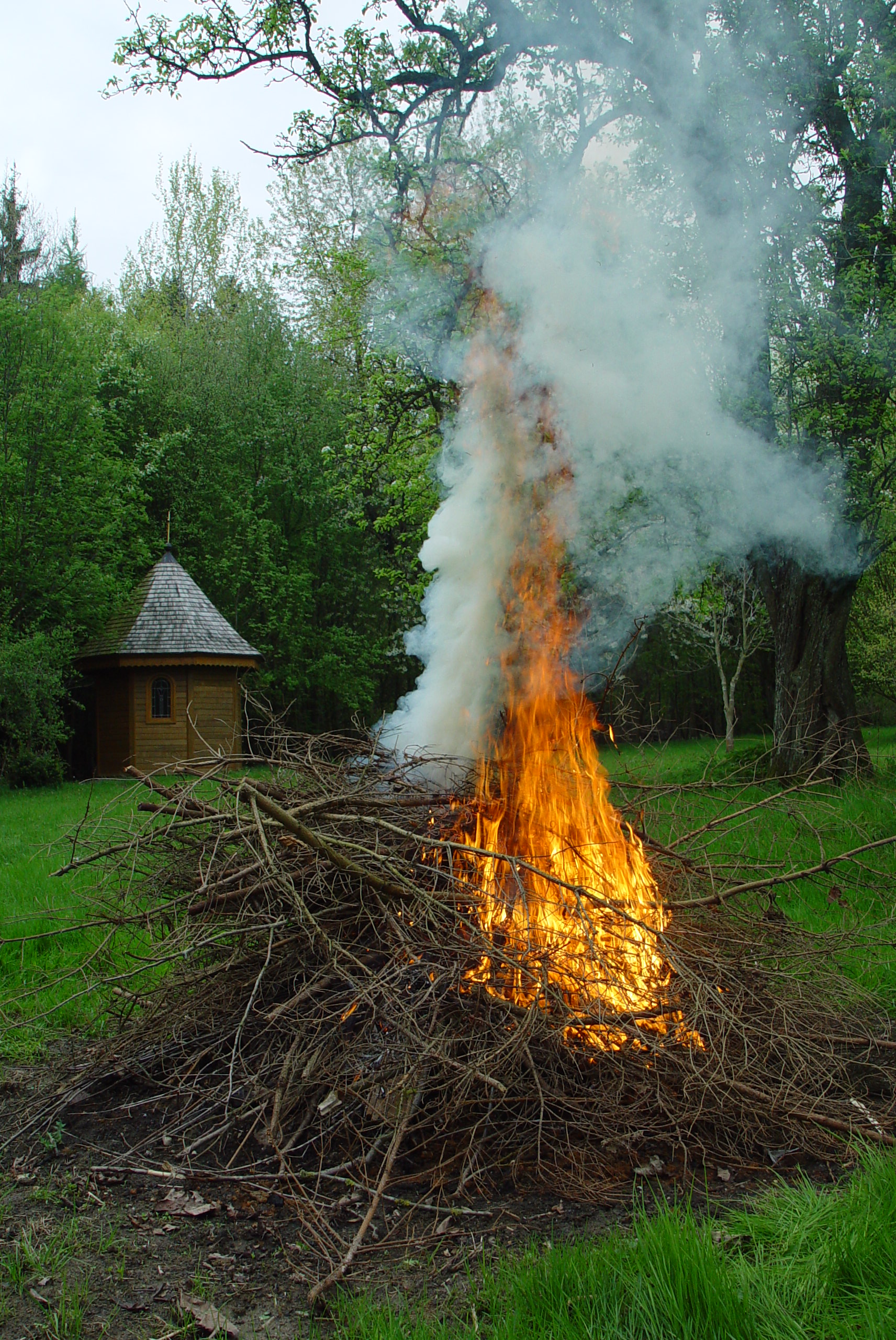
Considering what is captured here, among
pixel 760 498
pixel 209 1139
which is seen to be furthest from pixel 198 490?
pixel 209 1139

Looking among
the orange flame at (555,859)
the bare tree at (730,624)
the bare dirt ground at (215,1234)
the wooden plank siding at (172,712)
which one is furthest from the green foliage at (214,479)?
the bare dirt ground at (215,1234)

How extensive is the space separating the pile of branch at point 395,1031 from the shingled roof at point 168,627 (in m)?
16.9

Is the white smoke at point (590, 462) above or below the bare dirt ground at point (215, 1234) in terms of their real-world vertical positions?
above

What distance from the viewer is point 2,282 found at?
979 inches

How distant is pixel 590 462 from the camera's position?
6965 mm

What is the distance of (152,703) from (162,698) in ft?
0.87

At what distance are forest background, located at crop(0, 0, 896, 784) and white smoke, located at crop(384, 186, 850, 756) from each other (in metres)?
1.19

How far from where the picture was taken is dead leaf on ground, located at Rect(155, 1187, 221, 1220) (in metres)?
3.29

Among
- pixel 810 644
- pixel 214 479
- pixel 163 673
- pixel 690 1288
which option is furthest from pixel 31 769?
pixel 690 1288

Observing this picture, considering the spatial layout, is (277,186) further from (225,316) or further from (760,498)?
(760,498)

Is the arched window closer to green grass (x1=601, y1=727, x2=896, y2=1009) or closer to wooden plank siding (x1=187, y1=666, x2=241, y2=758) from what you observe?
wooden plank siding (x1=187, y1=666, x2=241, y2=758)

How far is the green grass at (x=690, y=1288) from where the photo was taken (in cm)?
246

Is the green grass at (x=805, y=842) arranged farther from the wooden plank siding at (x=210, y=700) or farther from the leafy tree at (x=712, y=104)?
the wooden plank siding at (x=210, y=700)

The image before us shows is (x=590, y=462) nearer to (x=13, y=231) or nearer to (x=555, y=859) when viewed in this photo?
(x=555, y=859)
